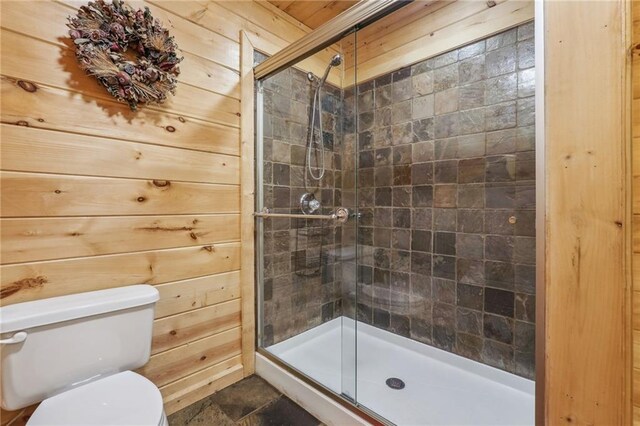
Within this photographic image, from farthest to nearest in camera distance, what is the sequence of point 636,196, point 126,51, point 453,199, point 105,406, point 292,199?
point 292,199 → point 453,199 → point 126,51 → point 105,406 → point 636,196

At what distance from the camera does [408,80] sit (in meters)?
1.94

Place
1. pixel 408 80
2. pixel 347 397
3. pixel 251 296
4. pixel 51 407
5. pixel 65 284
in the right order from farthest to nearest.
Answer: pixel 408 80, pixel 251 296, pixel 347 397, pixel 65 284, pixel 51 407

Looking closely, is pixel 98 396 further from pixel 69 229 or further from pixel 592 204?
pixel 592 204

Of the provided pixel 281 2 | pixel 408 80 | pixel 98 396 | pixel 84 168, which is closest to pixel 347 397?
pixel 98 396

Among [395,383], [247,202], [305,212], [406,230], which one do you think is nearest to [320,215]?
[305,212]

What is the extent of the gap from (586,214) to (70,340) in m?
1.61

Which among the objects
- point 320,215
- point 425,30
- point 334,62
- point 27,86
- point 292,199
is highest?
point 425,30

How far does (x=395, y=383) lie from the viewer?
165 cm

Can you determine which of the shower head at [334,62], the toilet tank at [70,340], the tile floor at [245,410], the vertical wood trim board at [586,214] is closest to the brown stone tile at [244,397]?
the tile floor at [245,410]

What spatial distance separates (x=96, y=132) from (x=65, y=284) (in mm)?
617

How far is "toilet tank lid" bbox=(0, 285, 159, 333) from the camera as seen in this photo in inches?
36.2

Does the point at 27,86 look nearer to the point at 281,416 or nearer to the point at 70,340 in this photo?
the point at 70,340

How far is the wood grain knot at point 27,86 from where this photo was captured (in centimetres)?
103

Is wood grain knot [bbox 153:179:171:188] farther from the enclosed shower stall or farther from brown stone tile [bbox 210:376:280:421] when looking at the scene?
brown stone tile [bbox 210:376:280:421]
